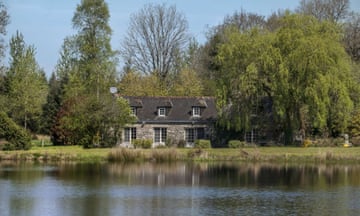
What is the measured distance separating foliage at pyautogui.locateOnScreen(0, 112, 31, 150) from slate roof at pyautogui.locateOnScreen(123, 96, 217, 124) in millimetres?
11011

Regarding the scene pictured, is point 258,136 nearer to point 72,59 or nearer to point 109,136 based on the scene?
point 109,136

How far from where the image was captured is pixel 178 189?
33312 millimetres

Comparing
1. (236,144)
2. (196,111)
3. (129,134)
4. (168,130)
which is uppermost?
(196,111)

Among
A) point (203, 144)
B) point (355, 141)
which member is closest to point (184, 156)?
point (203, 144)

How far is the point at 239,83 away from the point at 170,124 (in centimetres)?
724

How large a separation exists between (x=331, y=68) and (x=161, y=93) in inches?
948

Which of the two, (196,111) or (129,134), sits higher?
(196,111)

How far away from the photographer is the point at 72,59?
71250 mm

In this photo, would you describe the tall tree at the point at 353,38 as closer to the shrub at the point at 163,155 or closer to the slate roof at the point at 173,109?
the slate roof at the point at 173,109

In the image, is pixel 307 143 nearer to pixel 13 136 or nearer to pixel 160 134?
pixel 160 134

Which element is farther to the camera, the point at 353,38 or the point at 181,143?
the point at 353,38

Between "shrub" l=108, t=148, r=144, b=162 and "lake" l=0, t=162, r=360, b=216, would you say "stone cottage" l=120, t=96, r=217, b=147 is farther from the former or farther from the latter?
"lake" l=0, t=162, r=360, b=216

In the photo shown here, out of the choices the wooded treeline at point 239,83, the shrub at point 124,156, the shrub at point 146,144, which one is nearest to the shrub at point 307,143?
the wooded treeline at point 239,83

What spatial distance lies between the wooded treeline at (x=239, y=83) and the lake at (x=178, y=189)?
10.0 m
